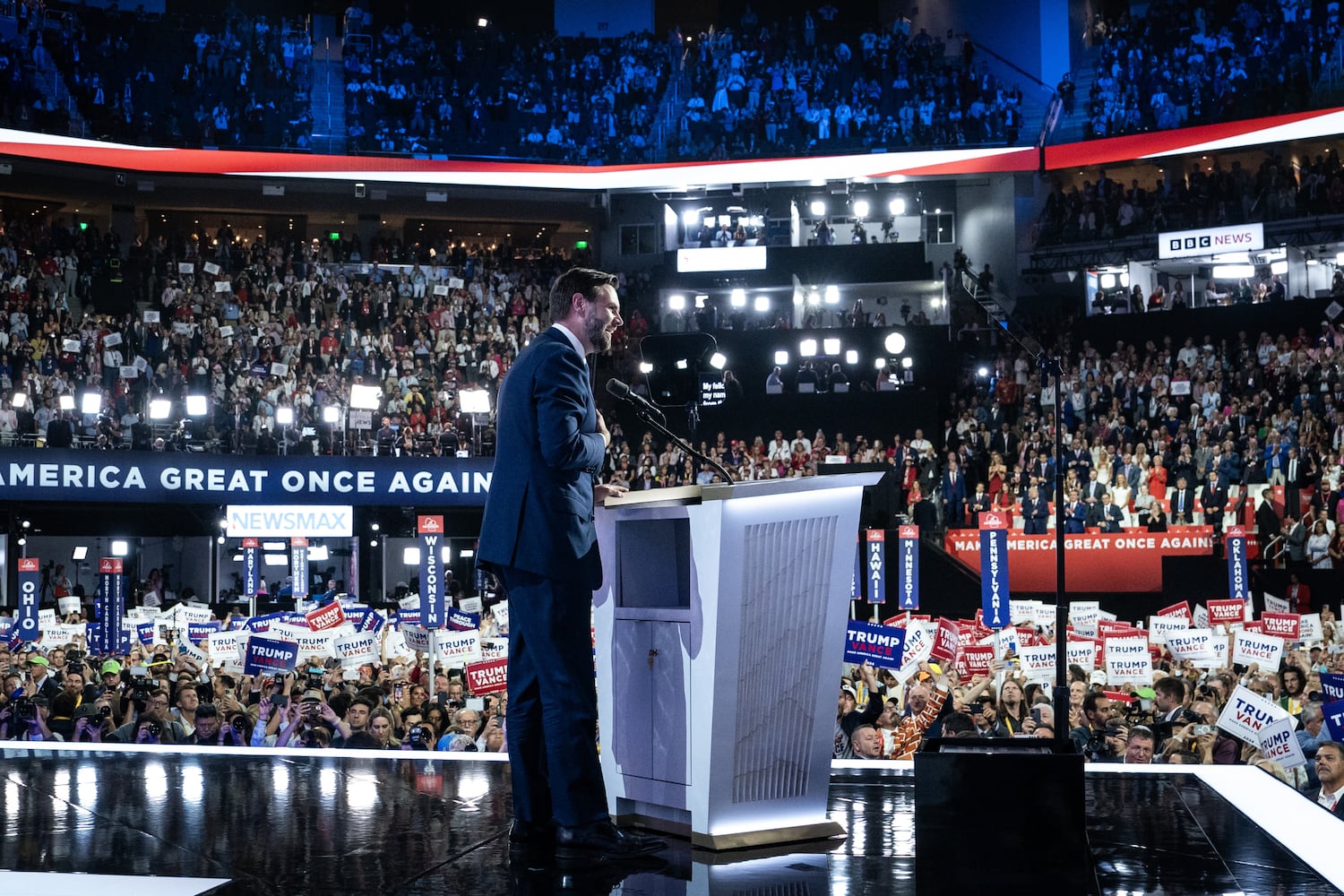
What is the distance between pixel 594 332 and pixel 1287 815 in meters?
2.25

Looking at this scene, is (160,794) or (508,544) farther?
(160,794)

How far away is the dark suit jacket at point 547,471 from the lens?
3256 mm

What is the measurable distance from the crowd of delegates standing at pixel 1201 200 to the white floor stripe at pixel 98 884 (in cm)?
2404

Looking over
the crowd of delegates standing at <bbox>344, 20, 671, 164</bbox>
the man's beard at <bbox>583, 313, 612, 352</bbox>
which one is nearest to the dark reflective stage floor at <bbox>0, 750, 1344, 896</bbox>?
the man's beard at <bbox>583, 313, 612, 352</bbox>

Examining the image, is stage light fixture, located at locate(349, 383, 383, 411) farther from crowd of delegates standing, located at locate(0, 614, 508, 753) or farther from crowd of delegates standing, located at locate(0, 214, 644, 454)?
crowd of delegates standing, located at locate(0, 614, 508, 753)

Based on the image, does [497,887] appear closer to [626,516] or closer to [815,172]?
[626,516]

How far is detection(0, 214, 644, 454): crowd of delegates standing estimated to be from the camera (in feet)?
66.9

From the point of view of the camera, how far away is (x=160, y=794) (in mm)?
3980

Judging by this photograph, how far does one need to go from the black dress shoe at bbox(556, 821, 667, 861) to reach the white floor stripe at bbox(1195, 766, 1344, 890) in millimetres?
1568

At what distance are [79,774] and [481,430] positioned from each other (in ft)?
55.9

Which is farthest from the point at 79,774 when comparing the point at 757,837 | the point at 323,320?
the point at 323,320

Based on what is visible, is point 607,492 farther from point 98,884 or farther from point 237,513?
point 237,513

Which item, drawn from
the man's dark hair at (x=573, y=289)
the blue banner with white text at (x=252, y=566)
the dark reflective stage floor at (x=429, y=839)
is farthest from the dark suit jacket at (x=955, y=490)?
the man's dark hair at (x=573, y=289)

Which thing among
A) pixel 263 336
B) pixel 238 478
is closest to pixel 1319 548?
pixel 238 478
